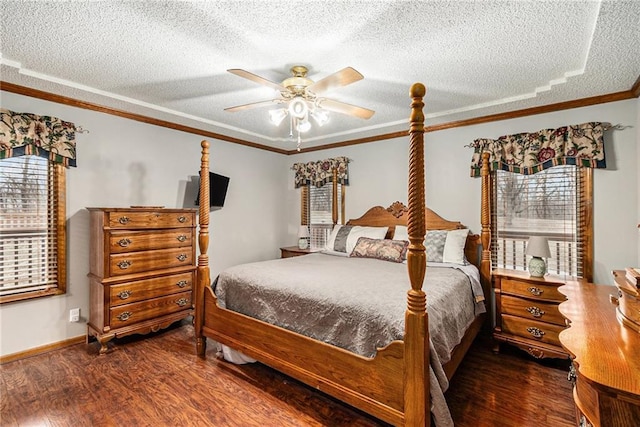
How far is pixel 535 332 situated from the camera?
2.63 m

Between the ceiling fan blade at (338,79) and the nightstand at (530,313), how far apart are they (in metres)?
2.29

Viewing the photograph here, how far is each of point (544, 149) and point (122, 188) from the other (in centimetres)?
452

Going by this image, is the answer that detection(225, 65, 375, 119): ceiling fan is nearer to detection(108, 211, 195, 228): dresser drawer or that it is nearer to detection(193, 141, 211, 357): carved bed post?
detection(193, 141, 211, 357): carved bed post

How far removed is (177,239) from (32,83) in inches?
73.6

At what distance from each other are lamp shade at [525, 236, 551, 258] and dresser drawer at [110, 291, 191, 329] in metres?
3.56

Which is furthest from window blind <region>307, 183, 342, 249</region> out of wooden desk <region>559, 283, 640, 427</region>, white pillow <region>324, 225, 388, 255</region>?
wooden desk <region>559, 283, 640, 427</region>

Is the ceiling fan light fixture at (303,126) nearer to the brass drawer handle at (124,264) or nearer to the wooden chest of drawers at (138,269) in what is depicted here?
the wooden chest of drawers at (138,269)

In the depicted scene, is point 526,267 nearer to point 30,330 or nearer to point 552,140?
point 552,140

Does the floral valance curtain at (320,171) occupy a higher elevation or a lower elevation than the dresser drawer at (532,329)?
higher

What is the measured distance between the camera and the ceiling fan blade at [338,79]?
1.94 metres

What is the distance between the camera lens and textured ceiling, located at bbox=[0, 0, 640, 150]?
5.73 ft

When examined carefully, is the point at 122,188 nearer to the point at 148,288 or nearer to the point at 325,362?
the point at 148,288

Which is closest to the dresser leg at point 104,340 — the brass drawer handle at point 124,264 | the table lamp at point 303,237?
the brass drawer handle at point 124,264

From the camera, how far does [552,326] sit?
8.46 ft
